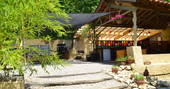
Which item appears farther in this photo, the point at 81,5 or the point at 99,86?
the point at 81,5

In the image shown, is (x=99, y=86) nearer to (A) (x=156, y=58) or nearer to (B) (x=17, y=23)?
(B) (x=17, y=23)

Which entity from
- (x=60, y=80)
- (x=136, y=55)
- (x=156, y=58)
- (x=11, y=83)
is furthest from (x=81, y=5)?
(x=11, y=83)

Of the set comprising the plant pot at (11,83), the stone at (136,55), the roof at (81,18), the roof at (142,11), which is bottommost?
the plant pot at (11,83)

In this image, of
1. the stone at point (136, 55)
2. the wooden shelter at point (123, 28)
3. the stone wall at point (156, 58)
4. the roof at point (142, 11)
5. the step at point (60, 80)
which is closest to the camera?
the step at point (60, 80)

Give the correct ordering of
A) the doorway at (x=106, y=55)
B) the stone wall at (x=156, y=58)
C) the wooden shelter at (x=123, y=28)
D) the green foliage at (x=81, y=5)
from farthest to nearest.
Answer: the green foliage at (x=81, y=5)
the doorway at (x=106, y=55)
the wooden shelter at (x=123, y=28)
the stone wall at (x=156, y=58)

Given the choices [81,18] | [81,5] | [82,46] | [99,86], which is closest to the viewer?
[99,86]

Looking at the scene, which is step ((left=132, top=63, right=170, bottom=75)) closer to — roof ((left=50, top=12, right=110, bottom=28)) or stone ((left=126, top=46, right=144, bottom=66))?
stone ((left=126, top=46, right=144, bottom=66))

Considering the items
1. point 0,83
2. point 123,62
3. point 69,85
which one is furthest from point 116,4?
point 0,83

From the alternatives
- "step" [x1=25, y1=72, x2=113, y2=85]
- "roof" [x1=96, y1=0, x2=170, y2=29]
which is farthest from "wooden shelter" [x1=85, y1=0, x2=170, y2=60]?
"step" [x1=25, y1=72, x2=113, y2=85]

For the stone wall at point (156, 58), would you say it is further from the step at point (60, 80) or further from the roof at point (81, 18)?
the step at point (60, 80)

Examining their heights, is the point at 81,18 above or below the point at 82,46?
above

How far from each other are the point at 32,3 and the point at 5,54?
41.2 inches

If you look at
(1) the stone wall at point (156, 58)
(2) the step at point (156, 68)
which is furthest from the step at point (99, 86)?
(1) the stone wall at point (156, 58)

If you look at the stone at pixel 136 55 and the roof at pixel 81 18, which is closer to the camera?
the stone at pixel 136 55
